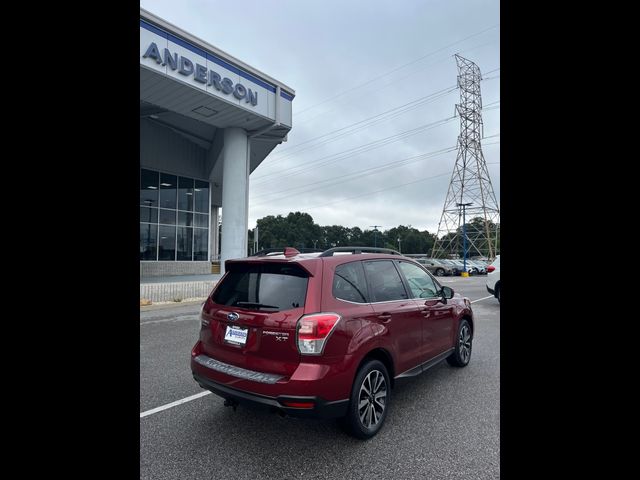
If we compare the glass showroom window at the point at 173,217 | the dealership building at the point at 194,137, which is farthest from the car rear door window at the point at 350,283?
the glass showroom window at the point at 173,217

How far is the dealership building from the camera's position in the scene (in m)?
13.6

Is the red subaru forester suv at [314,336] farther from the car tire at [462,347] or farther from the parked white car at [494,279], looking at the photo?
the parked white car at [494,279]

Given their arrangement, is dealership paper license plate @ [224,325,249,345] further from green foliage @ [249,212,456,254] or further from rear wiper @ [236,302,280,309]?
green foliage @ [249,212,456,254]

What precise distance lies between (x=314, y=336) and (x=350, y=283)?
0.72 meters

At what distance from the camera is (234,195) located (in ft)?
57.0

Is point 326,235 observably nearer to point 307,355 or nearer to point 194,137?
point 194,137

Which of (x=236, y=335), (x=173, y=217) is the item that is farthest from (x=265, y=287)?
(x=173, y=217)

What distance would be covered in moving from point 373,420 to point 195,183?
22520 mm

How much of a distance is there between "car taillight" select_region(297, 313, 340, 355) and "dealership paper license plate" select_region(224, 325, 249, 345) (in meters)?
0.54
